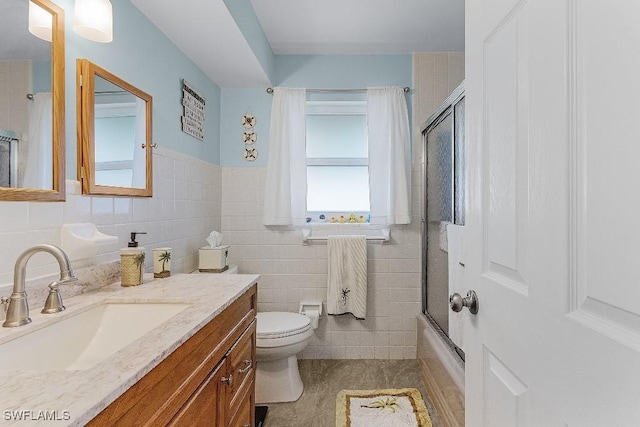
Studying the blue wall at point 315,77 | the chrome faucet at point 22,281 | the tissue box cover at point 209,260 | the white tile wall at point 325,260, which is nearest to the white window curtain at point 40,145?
the chrome faucet at point 22,281

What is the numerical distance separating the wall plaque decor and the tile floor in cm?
170

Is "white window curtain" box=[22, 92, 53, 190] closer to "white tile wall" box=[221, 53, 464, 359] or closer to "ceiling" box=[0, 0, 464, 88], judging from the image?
"ceiling" box=[0, 0, 464, 88]

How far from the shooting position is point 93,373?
607 millimetres

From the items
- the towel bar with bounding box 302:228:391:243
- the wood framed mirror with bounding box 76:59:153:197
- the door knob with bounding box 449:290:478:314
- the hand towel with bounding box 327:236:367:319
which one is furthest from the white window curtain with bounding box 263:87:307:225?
the door knob with bounding box 449:290:478:314

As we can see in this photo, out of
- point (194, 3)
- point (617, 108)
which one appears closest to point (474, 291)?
point (617, 108)

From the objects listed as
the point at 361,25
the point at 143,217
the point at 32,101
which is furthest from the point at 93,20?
the point at 361,25

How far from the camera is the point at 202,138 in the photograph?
230 centimetres

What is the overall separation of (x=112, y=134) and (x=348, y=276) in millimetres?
1674

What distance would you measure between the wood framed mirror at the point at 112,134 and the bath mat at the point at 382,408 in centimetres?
154

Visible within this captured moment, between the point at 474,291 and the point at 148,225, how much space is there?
1.47 meters

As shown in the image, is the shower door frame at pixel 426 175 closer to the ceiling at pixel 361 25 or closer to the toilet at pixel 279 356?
the ceiling at pixel 361 25

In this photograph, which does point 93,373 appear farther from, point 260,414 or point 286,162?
point 286,162

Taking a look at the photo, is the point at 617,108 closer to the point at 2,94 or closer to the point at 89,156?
the point at 2,94

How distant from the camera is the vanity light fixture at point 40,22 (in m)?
1.04
